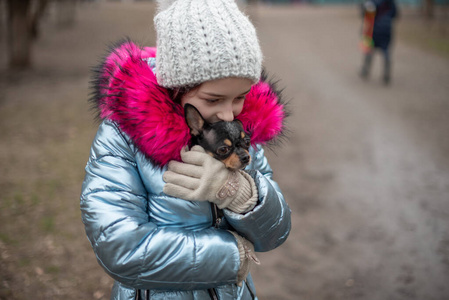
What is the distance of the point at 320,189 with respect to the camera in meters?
5.09

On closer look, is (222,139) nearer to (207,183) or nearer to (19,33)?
(207,183)

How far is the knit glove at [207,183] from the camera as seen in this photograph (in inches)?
58.0

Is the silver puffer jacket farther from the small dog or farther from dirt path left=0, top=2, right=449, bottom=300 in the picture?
dirt path left=0, top=2, right=449, bottom=300

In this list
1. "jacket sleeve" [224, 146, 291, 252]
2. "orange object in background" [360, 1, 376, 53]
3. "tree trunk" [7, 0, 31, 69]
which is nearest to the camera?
"jacket sleeve" [224, 146, 291, 252]

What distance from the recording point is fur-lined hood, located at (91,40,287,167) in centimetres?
156

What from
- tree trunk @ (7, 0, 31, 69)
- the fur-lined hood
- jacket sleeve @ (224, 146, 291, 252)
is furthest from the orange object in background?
jacket sleeve @ (224, 146, 291, 252)

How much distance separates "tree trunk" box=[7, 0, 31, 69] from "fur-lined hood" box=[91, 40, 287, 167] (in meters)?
10.2

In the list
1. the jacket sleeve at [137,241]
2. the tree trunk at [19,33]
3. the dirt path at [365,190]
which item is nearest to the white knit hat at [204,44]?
the jacket sleeve at [137,241]

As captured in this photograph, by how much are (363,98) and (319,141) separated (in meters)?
2.90

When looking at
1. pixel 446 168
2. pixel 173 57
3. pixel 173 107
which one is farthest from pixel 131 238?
pixel 446 168

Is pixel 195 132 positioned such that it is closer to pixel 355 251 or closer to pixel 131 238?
pixel 131 238

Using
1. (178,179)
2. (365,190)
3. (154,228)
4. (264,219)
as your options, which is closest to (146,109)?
(178,179)

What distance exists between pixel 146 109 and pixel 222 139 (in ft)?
1.06

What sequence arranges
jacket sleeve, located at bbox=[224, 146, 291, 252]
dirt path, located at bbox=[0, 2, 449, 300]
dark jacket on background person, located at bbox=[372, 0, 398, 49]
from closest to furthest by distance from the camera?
jacket sleeve, located at bbox=[224, 146, 291, 252]
dirt path, located at bbox=[0, 2, 449, 300]
dark jacket on background person, located at bbox=[372, 0, 398, 49]
